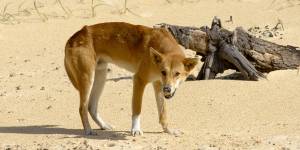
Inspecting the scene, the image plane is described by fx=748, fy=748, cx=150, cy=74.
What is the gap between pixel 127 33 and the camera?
30.0 feet

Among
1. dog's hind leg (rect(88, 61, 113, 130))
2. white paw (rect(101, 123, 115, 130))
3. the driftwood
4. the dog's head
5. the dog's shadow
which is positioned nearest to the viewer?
the dog's head

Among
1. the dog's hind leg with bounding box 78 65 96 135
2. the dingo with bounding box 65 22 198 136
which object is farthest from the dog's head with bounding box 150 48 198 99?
the dog's hind leg with bounding box 78 65 96 135

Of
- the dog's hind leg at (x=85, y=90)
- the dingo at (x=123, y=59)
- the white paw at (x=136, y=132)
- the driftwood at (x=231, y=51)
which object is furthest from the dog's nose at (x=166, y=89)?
the driftwood at (x=231, y=51)

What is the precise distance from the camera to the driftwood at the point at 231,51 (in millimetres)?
11109

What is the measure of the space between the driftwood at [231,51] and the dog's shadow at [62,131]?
2631mm

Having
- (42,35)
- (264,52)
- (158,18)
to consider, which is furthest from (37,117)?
(158,18)

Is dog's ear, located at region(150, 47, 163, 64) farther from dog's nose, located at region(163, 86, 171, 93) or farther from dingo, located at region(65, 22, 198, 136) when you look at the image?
dog's nose, located at region(163, 86, 171, 93)

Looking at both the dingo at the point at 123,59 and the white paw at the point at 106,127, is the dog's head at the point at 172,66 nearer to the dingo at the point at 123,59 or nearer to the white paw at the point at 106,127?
the dingo at the point at 123,59

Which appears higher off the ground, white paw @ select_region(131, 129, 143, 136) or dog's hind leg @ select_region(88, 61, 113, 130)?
dog's hind leg @ select_region(88, 61, 113, 130)

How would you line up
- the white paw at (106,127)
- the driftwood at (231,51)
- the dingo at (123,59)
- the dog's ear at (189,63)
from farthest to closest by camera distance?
the driftwood at (231,51)
the white paw at (106,127)
the dingo at (123,59)
the dog's ear at (189,63)

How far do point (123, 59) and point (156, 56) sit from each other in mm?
834

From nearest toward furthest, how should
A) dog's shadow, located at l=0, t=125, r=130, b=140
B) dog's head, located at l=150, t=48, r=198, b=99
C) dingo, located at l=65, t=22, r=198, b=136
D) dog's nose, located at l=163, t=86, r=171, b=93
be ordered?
dog's nose, located at l=163, t=86, r=171, b=93 < dog's head, located at l=150, t=48, r=198, b=99 < dingo, located at l=65, t=22, r=198, b=136 < dog's shadow, located at l=0, t=125, r=130, b=140

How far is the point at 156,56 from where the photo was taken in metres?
8.38

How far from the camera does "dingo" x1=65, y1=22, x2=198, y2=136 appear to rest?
8.56 m
